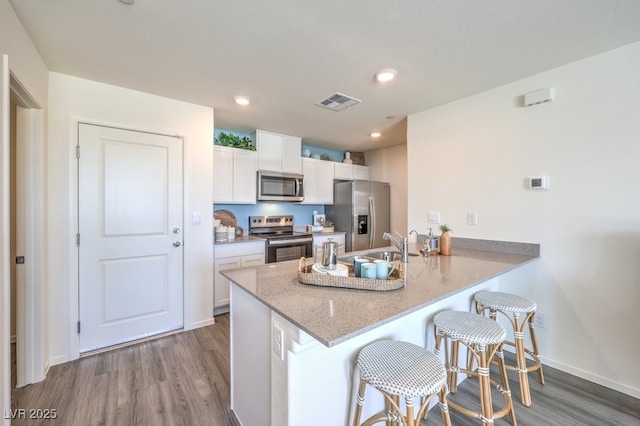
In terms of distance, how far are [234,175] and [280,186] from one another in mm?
663

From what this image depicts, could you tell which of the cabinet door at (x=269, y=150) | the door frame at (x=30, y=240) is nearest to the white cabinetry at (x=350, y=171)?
the cabinet door at (x=269, y=150)

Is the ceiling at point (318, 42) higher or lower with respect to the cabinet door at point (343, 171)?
higher

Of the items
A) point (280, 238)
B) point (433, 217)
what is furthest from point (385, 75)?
point (280, 238)

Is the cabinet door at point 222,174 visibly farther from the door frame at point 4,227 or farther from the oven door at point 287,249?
the door frame at point 4,227

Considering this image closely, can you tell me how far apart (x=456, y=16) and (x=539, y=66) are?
1.05 metres

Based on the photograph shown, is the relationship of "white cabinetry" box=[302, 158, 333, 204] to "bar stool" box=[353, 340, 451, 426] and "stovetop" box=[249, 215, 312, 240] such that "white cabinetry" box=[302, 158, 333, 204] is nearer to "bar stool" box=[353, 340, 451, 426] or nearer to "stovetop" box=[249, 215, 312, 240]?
"stovetop" box=[249, 215, 312, 240]

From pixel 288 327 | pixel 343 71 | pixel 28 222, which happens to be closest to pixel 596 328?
pixel 288 327

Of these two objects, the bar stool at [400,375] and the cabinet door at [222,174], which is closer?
the bar stool at [400,375]

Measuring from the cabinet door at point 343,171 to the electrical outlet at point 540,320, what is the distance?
10.4 feet

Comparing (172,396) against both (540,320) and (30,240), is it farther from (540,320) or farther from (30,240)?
(540,320)

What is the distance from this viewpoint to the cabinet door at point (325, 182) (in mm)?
4426

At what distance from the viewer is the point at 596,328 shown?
1.97 metres

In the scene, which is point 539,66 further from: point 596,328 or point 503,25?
point 596,328

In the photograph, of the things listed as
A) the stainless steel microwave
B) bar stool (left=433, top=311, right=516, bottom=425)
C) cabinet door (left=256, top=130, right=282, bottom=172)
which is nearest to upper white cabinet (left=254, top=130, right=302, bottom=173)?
cabinet door (left=256, top=130, right=282, bottom=172)
